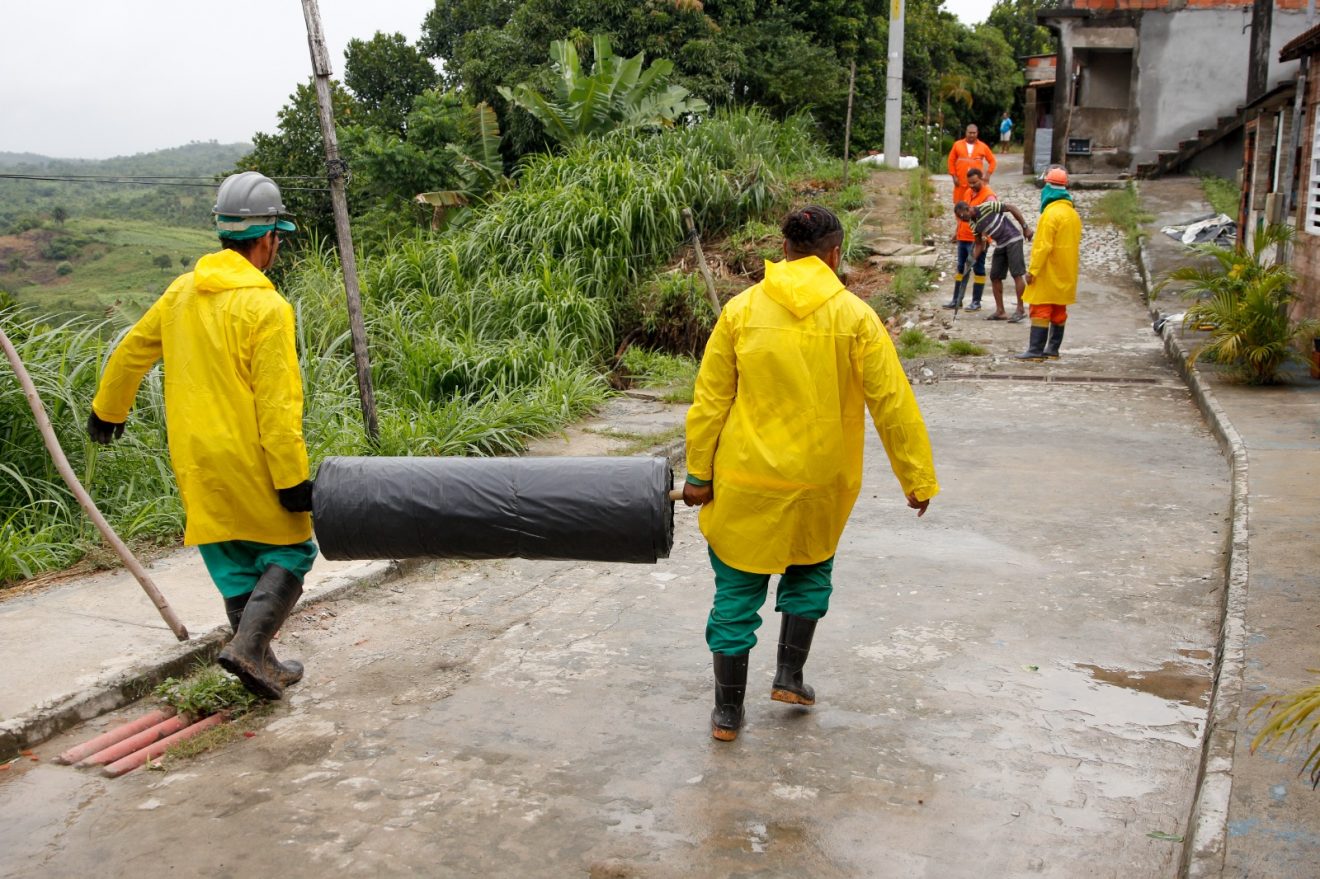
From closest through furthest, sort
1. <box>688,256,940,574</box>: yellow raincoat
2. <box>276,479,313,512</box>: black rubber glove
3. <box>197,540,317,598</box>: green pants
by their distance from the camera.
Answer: <box>688,256,940,574</box>: yellow raincoat
<box>276,479,313,512</box>: black rubber glove
<box>197,540,317,598</box>: green pants

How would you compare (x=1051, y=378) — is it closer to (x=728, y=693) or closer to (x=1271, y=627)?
(x=1271, y=627)

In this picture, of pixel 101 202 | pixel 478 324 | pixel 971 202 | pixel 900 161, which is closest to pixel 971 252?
pixel 971 202

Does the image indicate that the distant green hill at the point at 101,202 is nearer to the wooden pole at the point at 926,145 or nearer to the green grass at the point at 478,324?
the green grass at the point at 478,324

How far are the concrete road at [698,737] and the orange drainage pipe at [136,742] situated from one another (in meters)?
0.08

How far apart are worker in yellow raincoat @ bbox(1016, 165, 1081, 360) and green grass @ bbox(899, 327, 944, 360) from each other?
100 centimetres

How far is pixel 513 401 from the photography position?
884cm

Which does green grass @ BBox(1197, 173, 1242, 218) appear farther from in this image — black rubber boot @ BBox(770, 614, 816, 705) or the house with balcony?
black rubber boot @ BBox(770, 614, 816, 705)

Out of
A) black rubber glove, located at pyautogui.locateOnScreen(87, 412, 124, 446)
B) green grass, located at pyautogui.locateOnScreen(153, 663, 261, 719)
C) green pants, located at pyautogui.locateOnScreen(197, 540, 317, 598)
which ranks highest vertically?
black rubber glove, located at pyautogui.locateOnScreen(87, 412, 124, 446)

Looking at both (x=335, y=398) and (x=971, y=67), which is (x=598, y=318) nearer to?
(x=335, y=398)

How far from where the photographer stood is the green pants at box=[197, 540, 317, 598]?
414cm

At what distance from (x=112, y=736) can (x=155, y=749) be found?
0.20m

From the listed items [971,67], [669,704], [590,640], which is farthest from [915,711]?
[971,67]

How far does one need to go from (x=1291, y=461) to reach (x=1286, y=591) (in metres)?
2.51

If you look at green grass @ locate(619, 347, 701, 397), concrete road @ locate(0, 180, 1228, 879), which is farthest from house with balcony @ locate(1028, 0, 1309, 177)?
concrete road @ locate(0, 180, 1228, 879)
